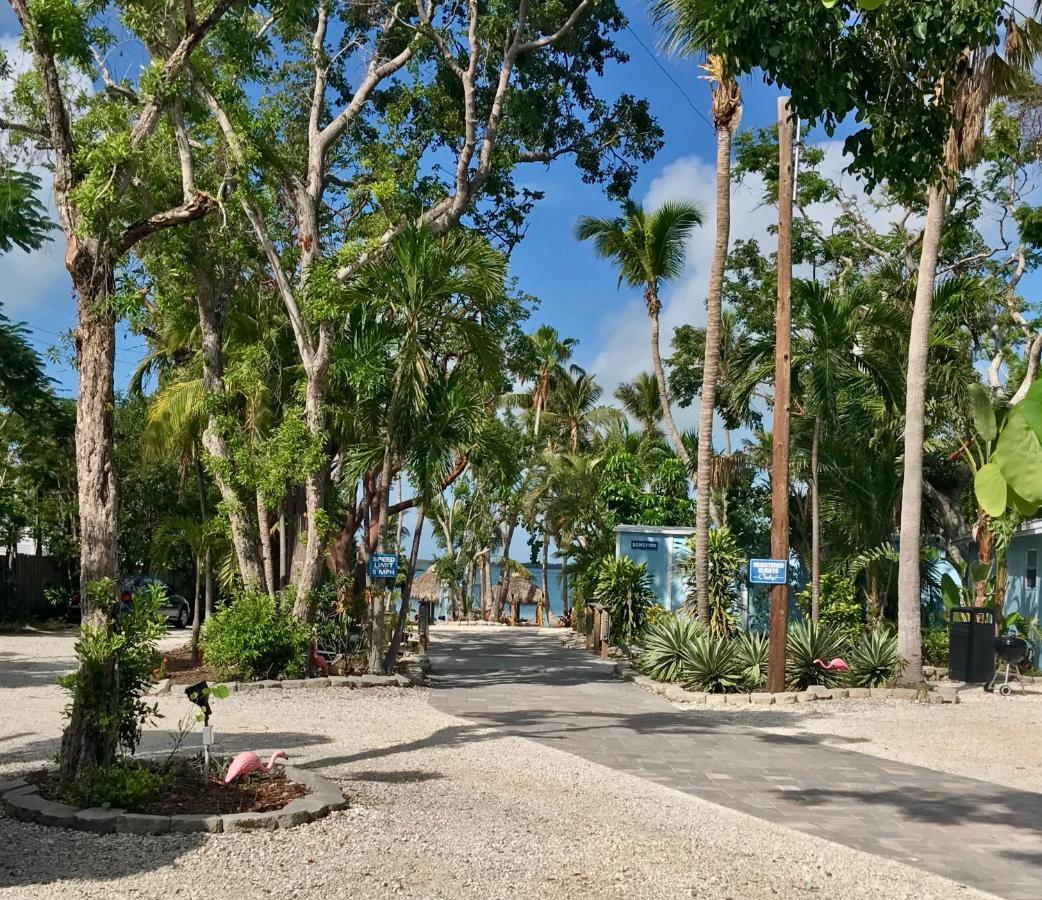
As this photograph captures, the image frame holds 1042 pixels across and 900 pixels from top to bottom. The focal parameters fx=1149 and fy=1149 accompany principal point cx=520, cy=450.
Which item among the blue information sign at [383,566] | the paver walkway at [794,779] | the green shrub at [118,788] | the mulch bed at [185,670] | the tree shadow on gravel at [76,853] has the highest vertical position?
the blue information sign at [383,566]

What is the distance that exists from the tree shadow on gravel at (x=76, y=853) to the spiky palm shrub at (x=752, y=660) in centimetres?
1093

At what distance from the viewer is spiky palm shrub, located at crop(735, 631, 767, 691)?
16.2m

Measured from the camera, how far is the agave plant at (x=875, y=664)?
16266 mm

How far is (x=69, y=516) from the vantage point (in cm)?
3005

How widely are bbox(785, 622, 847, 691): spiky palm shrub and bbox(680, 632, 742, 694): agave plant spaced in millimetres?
841

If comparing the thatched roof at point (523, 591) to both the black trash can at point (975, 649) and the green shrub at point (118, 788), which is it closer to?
the black trash can at point (975, 649)

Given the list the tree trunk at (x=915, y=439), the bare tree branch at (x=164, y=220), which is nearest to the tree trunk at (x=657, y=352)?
the tree trunk at (x=915, y=439)

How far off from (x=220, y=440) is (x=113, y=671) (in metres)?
10.8

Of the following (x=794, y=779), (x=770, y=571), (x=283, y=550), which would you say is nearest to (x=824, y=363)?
(x=770, y=571)

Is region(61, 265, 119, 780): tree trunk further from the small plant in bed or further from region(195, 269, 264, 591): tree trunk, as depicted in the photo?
region(195, 269, 264, 591): tree trunk

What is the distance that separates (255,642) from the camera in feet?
51.4

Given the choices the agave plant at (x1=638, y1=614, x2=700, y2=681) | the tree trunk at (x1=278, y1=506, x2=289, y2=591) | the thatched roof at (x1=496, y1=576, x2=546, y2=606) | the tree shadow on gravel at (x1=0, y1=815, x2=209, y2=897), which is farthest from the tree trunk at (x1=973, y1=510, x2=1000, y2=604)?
the thatched roof at (x1=496, y1=576, x2=546, y2=606)

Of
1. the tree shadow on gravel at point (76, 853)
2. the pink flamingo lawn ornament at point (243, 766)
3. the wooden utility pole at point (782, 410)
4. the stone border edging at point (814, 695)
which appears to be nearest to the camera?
the tree shadow on gravel at point (76, 853)

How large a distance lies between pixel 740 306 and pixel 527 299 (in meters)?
9.11
